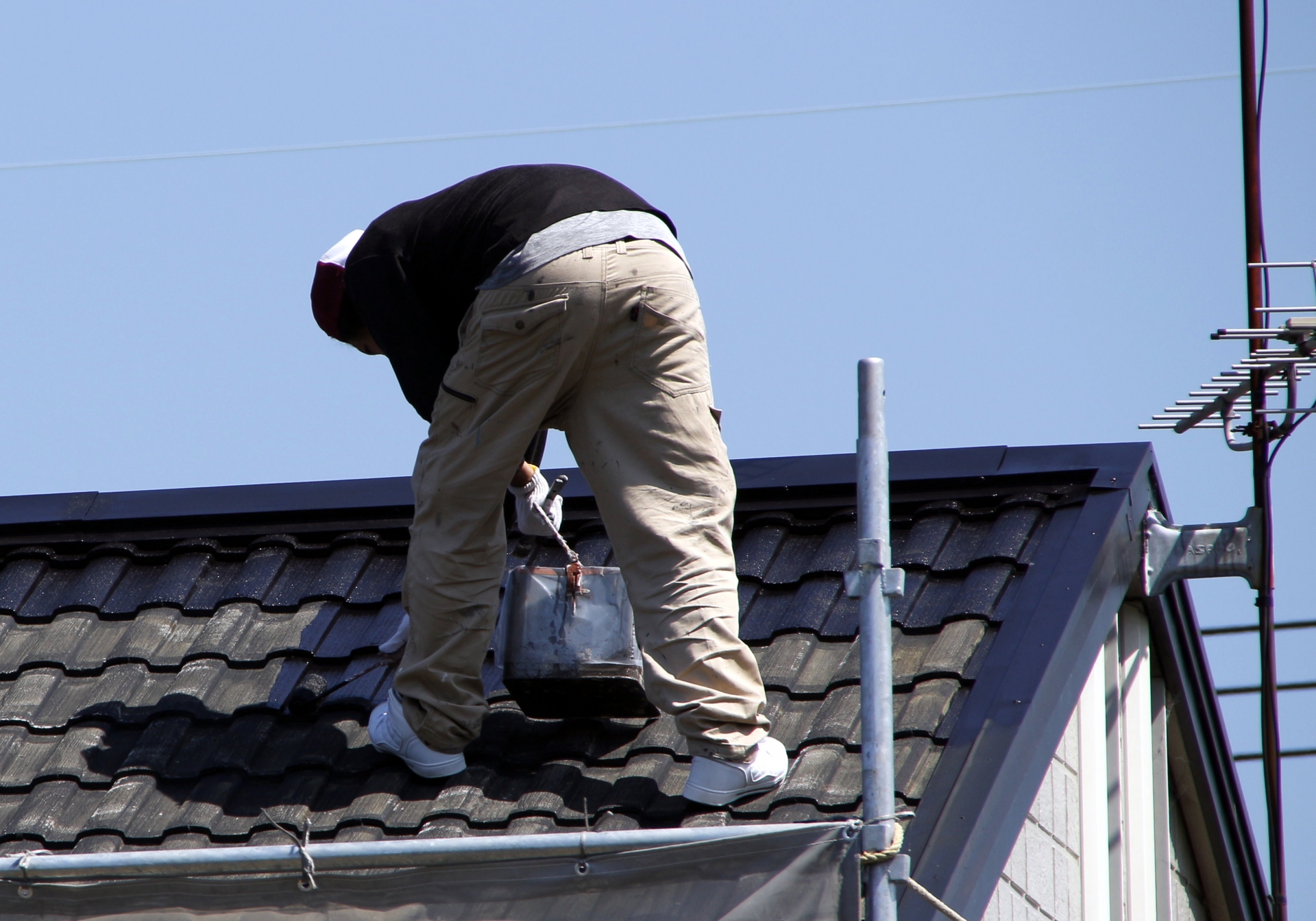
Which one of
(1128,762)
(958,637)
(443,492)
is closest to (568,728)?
(443,492)

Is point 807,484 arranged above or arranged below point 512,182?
below

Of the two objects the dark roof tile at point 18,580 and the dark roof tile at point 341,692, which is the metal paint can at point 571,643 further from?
the dark roof tile at point 18,580

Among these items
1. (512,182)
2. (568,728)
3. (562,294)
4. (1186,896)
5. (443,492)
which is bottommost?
(1186,896)

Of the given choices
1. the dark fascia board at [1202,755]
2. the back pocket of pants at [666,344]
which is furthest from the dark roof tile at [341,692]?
the dark fascia board at [1202,755]

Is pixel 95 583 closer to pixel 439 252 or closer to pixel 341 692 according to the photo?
pixel 341 692

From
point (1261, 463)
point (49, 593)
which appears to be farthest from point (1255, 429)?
point (49, 593)

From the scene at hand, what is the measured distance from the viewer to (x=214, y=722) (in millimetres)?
4375

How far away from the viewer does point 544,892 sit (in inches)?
131

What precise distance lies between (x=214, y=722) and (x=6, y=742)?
0.57 meters

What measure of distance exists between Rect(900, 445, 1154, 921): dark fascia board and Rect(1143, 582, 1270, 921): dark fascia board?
0.68 m

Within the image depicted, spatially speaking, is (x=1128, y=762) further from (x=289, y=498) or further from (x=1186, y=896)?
(x=289, y=498)

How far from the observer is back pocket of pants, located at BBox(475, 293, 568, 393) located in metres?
3.76

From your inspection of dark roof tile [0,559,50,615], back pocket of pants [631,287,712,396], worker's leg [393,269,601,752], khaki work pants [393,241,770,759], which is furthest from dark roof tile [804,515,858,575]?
dark roof tile [0,559,50,615]

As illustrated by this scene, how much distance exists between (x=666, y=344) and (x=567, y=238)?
0.33 m
